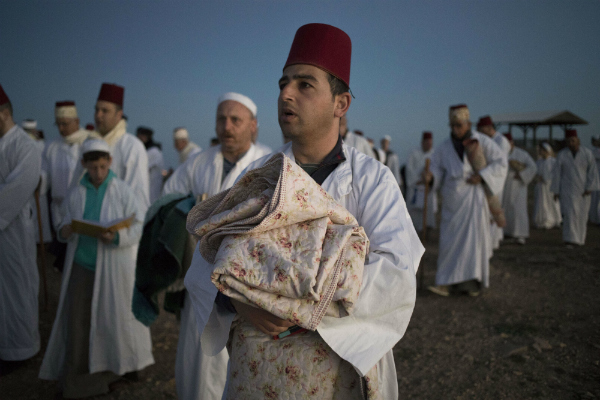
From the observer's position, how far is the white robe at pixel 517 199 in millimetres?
10133

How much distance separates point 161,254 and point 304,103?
1630 mm

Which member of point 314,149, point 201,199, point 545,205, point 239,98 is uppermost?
point 239,98

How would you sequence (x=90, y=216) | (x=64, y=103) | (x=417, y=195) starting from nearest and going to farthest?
(x=90, y=216), (x=64, y=103), (x=417, y=195)

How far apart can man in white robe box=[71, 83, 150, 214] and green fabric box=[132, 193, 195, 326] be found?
113 cm

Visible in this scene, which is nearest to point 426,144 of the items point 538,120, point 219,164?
point 219,164

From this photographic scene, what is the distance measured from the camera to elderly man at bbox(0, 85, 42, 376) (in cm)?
387

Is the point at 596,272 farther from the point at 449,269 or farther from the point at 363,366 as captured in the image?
the point at 363,366

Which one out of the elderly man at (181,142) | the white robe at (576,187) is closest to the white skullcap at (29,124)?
the elderly man at (181,142)

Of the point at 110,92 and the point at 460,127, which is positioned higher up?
the point at 110,92

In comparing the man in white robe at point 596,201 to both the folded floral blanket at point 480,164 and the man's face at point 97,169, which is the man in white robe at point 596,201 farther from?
the man's face at point 97,169

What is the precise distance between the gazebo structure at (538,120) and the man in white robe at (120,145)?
26.0m

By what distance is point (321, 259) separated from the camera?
1.27m

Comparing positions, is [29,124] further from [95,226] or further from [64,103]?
[95,226]

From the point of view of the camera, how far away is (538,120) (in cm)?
2556
